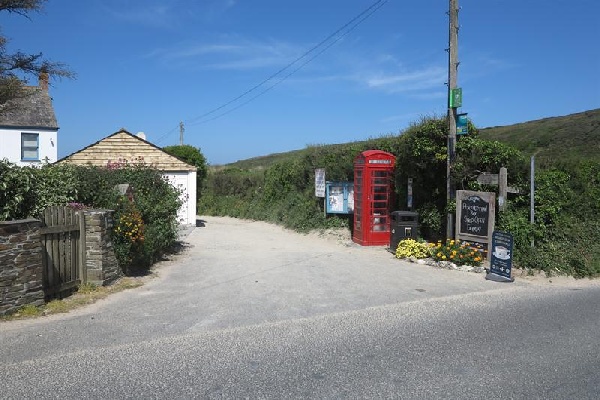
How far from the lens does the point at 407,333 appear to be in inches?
257

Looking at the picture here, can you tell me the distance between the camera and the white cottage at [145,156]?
20569 millimetres

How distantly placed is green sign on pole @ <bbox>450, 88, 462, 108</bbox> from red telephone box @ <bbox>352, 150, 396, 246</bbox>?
3.29m

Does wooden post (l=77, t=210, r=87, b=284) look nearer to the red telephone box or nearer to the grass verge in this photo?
the grass verge

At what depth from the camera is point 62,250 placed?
27.3 feet

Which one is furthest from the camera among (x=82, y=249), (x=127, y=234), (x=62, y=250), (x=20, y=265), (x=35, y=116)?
(x=35, y=116)

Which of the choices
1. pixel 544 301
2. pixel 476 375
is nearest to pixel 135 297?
pixel 476 375

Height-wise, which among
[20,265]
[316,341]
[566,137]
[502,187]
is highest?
[566,137]

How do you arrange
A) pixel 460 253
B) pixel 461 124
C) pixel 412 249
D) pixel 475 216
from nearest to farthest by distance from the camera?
1. pixel 460 253
2. pixel 475 216
3. pixel 461 124
4. pixel 412 249

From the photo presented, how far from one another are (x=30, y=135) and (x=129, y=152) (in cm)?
865

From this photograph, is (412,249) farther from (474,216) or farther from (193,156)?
(193,156)

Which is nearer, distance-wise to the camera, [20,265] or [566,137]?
[20,265]

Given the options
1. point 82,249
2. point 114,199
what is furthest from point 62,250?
point 114,199

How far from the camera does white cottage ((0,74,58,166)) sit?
25.5 m

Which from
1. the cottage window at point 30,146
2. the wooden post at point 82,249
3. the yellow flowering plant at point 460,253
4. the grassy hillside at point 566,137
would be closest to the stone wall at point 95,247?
the wooden post at point 82,249
